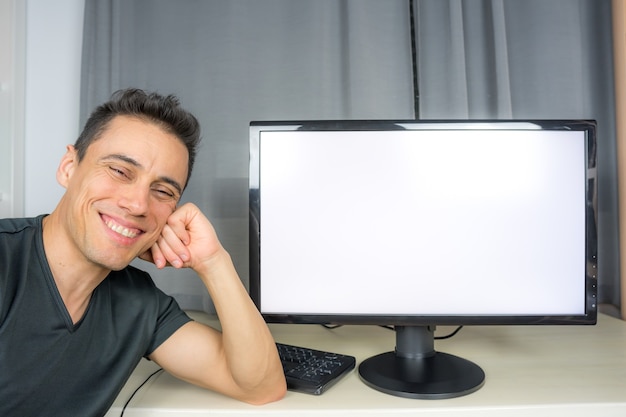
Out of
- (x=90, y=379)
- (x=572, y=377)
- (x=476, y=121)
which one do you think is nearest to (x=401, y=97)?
(x=476, y=121)

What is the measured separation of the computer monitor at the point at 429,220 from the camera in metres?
0.98

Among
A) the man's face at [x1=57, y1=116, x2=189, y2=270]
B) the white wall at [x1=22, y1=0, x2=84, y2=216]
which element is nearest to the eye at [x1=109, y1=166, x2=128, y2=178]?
the man's face at [x1=57, y1=116, x2=189, y2=270]

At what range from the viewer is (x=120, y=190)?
88 centimetres

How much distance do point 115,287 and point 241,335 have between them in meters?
0.26

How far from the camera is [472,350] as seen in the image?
1153 millimetres

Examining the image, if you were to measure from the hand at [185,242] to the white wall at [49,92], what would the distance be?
721mm

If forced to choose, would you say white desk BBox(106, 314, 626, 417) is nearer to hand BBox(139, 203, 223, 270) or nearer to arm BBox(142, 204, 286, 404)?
arm BBox(142, 204, 286, 404)

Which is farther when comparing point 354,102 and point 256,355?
point 354,102

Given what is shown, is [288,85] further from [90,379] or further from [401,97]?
[90,379]

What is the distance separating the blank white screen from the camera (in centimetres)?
98

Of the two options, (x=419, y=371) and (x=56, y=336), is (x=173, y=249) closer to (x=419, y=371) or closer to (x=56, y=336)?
(x=56, y=336)

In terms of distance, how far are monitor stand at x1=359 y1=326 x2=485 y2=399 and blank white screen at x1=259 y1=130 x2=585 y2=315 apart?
0.35 feet

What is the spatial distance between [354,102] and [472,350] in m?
0.74

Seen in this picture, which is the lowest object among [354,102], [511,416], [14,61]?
[511,416]
